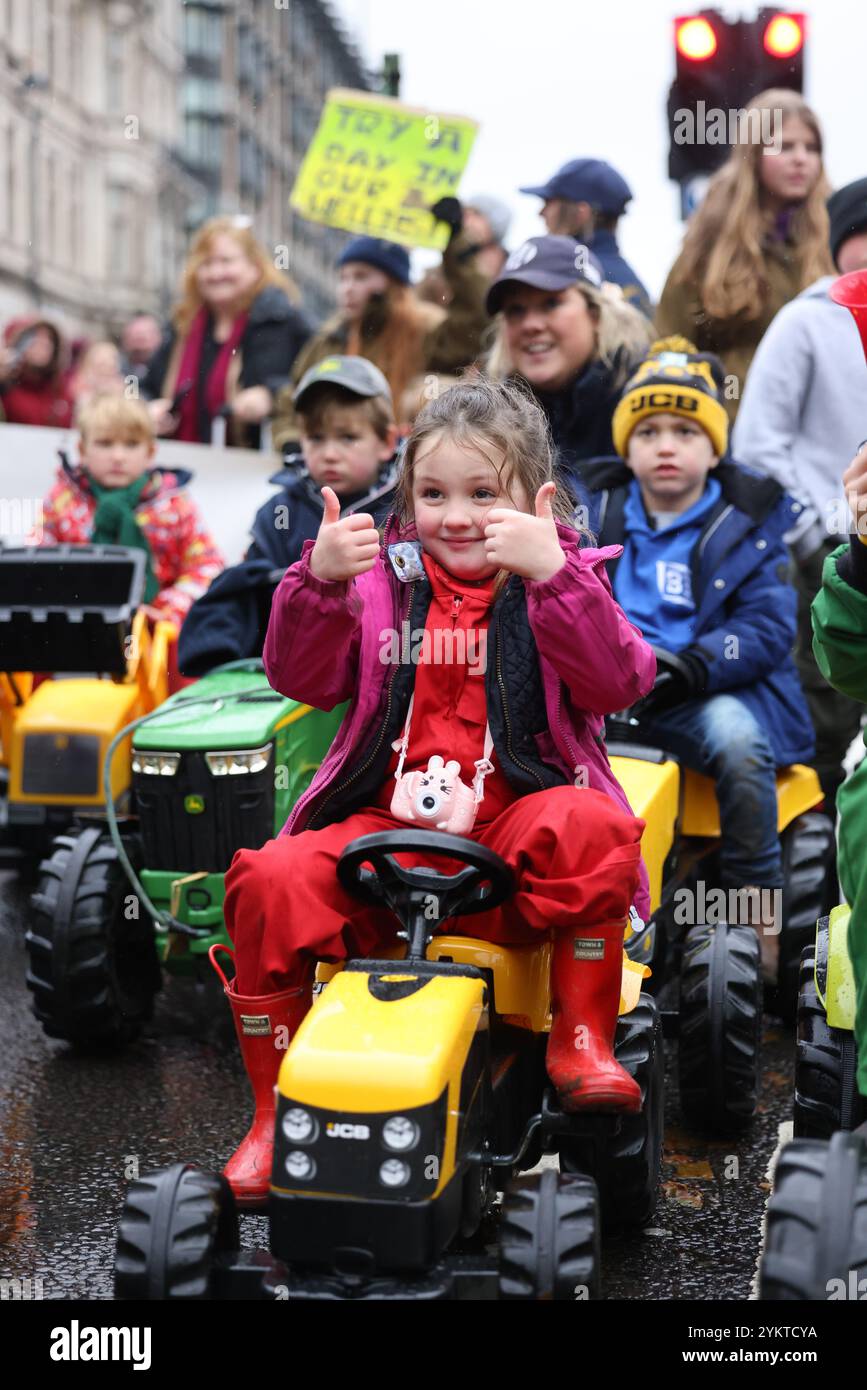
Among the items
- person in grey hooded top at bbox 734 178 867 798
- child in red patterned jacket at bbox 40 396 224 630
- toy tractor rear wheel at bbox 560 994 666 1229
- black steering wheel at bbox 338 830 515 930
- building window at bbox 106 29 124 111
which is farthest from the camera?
building window at bbox 106 29 124 111

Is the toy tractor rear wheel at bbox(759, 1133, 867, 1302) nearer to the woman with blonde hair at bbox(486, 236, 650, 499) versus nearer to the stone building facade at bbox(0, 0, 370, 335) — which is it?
the woman with blonde hair at bbox(486, 236, 650, 499)

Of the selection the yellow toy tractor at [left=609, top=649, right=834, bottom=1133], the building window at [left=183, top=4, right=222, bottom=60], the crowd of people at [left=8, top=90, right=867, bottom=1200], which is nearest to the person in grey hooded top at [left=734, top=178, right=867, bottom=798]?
the crowd of people at [left=8, top=90, right=867, bottom=1200]

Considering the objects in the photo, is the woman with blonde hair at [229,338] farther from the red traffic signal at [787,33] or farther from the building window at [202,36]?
the building window at [202,36]

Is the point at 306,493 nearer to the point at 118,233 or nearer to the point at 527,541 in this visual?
the point at 527,541

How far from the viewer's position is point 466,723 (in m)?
3.80

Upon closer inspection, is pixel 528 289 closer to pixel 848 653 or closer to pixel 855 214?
pixel 855 214

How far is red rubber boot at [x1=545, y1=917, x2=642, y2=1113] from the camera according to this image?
3.49 m

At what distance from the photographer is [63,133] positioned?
60031 millimetres

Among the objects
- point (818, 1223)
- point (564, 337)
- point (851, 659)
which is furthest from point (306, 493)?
point (818, 1223)

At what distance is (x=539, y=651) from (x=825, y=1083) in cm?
98

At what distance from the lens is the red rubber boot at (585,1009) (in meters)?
3.49

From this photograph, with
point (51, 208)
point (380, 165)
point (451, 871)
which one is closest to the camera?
point (451, 871)
